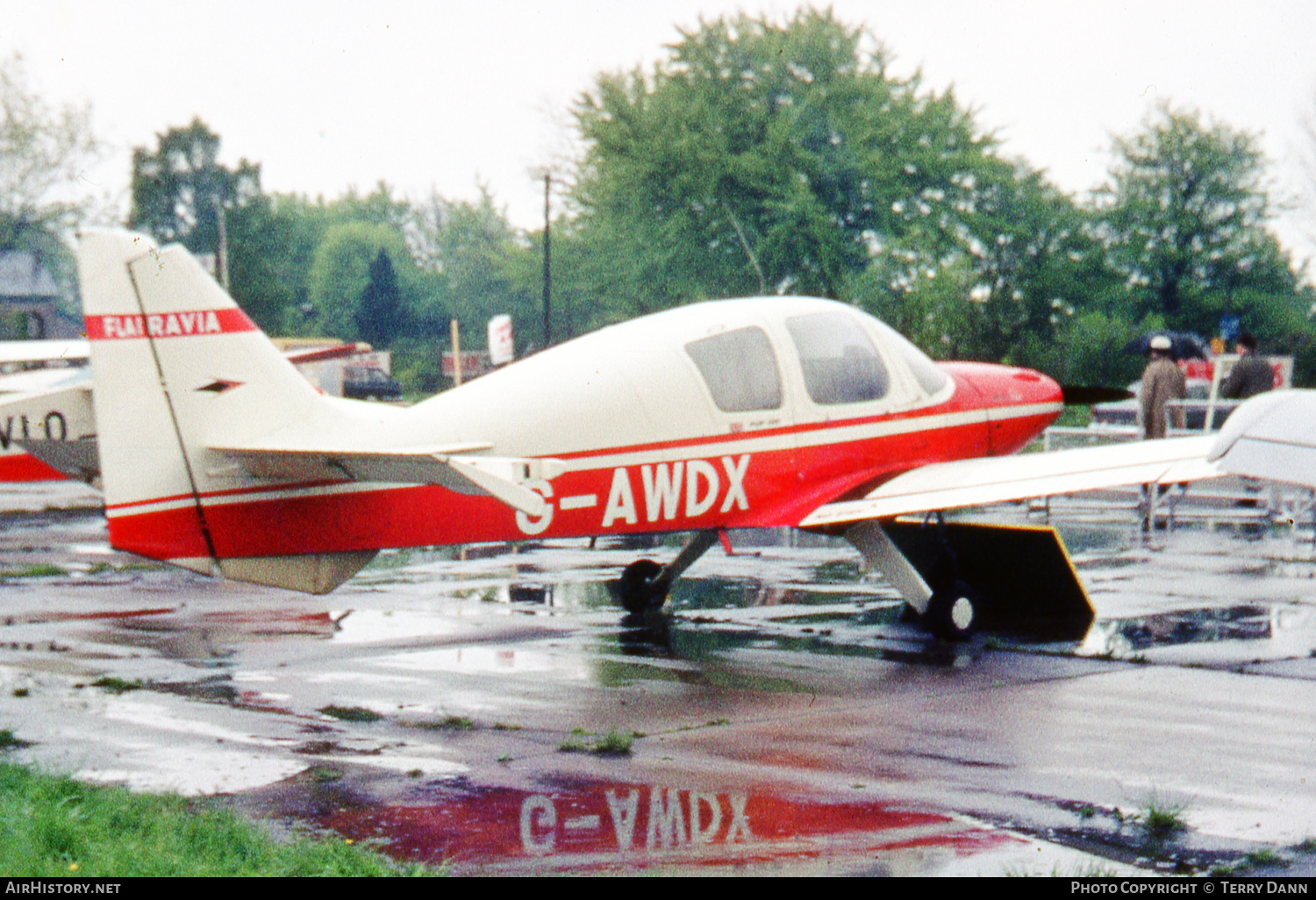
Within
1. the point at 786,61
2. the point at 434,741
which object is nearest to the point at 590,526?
the point at 434,741

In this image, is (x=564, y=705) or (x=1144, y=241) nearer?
(x=564, y=705)

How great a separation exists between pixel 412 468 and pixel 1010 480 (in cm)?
485

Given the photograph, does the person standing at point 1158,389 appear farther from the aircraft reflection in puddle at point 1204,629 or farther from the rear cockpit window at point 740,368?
the rear cockpit window at point 740,368

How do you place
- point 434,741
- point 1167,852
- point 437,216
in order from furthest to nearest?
point 437,216 < point 434,741 < point 1167,852

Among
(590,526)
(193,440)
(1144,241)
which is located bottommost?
(590,526)

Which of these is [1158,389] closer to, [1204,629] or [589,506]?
[1204,629]

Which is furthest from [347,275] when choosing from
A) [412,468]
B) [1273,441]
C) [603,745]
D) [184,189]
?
[1273,441]

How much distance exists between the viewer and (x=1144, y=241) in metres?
59.9

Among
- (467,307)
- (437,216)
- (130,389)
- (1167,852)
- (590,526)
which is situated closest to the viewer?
(1167,852)

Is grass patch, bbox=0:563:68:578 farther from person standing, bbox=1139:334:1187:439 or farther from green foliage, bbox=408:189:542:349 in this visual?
green foliage, bbox=408:189:542:349

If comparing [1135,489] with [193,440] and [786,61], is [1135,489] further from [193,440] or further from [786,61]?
[786,61]

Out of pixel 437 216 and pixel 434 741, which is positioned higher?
pixel 437 216

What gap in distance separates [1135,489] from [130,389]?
16177mm

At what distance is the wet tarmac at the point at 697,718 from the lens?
5672 millimetres
